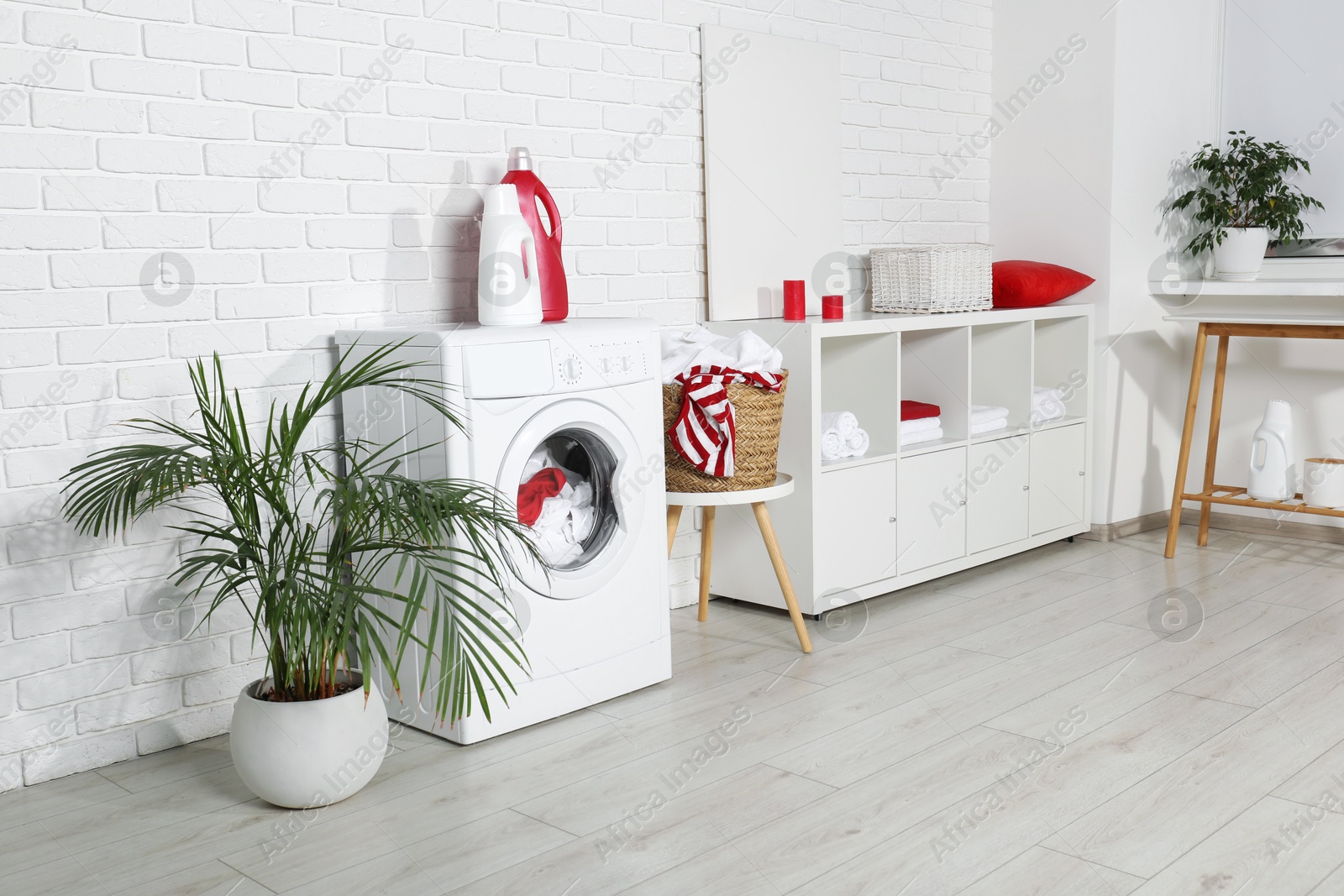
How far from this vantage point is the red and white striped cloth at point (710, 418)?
2688mm

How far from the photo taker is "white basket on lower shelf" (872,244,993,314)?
11.2 ft

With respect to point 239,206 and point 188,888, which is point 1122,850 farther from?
point 239,206

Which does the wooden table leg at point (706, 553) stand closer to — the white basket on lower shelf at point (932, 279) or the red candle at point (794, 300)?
the red candle at point (794, 300)

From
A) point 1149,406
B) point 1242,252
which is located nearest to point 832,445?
point 1149,406

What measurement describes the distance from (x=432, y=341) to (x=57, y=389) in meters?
0.69

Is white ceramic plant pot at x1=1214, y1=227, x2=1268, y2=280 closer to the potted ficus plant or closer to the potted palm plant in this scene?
the potted ficus plant

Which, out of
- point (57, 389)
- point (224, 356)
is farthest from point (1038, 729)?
point (57, 389)

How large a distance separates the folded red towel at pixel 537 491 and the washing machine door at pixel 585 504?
1 cm

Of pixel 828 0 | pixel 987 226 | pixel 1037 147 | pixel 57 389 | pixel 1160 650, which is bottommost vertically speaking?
pixel 1160 650

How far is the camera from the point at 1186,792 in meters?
2.01

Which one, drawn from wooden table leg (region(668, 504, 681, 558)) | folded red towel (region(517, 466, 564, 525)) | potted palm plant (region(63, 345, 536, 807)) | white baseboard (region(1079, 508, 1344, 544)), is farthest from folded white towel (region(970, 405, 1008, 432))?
potted palm plant (region(63, 345, 536, 807))

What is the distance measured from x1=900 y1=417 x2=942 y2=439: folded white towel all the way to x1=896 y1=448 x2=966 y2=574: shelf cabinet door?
3.1 inches

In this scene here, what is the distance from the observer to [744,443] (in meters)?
2.76

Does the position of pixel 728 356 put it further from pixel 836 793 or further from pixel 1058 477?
pixel 1058 477
